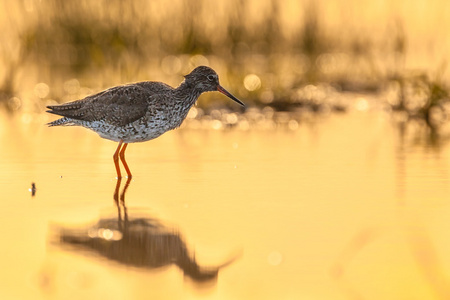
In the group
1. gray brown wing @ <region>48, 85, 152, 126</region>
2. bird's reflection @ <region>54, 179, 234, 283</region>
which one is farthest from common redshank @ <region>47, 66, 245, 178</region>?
bird's reflection @ <region>54, 179, 234, 283</region>

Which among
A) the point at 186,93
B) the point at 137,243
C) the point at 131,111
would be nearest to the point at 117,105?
the point at 131,111

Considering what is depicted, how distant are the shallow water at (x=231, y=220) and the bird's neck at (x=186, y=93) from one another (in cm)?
58

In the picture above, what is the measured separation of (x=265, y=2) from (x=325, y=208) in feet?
40.5

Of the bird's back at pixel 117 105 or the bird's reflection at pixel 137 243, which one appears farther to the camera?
the bird's back at pixel 117 105

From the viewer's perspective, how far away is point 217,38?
722 inches

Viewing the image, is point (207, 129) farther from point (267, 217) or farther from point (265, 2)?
point (265, 2)

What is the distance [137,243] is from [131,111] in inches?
128

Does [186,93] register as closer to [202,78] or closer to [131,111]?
[202,78]

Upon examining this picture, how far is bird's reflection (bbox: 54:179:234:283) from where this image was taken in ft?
17.6

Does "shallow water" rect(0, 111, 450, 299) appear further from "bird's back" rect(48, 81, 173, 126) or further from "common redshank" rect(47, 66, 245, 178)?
"bird's back" rect(48, 81, 173, 126)

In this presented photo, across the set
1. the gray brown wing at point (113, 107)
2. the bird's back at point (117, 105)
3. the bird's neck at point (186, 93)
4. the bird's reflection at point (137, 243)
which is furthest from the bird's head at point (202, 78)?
the bird's reflection at point (137, 243)

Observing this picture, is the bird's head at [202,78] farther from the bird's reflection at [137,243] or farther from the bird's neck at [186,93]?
the bird's reflection at [137,243]

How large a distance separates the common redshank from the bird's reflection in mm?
2280

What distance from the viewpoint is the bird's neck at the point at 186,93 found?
9.24 metres
